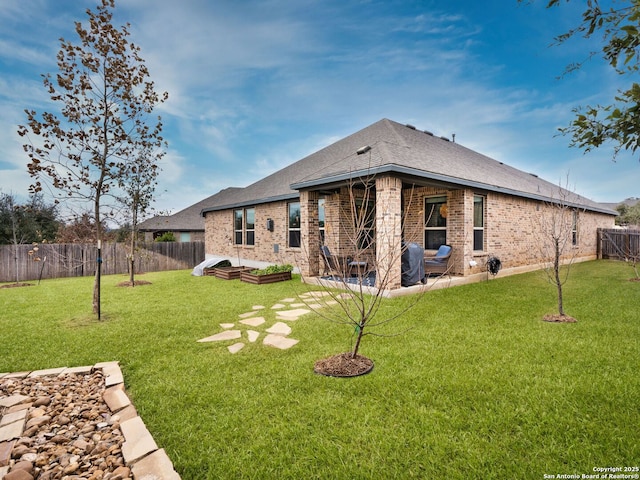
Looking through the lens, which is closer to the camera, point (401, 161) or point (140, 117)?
point (140, 117)

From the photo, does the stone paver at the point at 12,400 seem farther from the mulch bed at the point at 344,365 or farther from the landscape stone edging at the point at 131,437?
the mulch bed at the point at 344,365

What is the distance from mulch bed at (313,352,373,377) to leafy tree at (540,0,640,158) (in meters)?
2.97

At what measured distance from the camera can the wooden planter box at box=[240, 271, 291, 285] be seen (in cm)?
1015

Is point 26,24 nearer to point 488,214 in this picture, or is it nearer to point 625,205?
point 488,214

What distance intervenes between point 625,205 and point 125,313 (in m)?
44.3

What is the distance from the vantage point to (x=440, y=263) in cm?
965

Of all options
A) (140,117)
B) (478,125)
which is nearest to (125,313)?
(140,117)

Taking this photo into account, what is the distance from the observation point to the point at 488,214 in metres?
10.5

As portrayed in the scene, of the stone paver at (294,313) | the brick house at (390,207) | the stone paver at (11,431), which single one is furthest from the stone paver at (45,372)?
the brick house at (390,207)

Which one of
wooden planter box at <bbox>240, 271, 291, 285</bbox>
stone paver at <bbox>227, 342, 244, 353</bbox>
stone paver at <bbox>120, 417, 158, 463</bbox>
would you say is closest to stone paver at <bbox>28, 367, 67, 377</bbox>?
stone paver at <bbox>120, 417, 158, 463</bbox>

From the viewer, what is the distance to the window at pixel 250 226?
45.9 ft

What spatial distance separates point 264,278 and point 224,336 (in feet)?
17.2

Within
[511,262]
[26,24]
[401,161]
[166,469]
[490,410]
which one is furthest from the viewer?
[511,262]

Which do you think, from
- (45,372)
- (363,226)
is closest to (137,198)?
(45,372)
